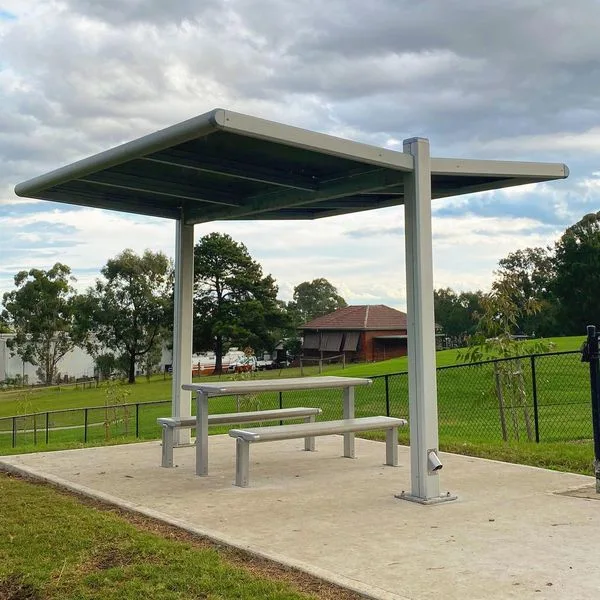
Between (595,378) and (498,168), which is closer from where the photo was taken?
(595,378)

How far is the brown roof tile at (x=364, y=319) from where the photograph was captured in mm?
51925

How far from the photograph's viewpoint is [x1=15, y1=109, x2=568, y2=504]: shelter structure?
5023 mm

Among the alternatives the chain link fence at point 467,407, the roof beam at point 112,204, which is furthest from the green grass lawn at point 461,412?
the roof beam at point 112,204

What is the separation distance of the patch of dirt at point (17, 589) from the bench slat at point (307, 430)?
2.65 metres

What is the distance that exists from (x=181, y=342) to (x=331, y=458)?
2.32 m

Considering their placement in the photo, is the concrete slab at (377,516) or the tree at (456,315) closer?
the concrete slab at (377,516)

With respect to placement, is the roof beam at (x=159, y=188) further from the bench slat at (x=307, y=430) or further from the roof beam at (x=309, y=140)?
the bench slat at (x=307, y=430)

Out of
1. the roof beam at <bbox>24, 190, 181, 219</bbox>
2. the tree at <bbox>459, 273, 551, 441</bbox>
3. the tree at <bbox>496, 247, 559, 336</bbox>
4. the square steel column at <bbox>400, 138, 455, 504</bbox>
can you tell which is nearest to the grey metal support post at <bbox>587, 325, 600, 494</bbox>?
the square steel column at <bbox>400, 138, 455, 504</bbox>

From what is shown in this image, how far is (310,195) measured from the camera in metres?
A: 6.90

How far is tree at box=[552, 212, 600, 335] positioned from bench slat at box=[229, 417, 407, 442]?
41.7 m

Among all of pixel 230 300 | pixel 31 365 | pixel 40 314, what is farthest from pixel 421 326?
pixel 31 365

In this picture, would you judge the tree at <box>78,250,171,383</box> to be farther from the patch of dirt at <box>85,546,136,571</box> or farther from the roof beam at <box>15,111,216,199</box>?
the patch of dirt at <box>85,546,136,571</box>

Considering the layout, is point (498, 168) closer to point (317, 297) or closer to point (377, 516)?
point (377, 516)

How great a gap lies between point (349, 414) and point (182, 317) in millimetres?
2360
